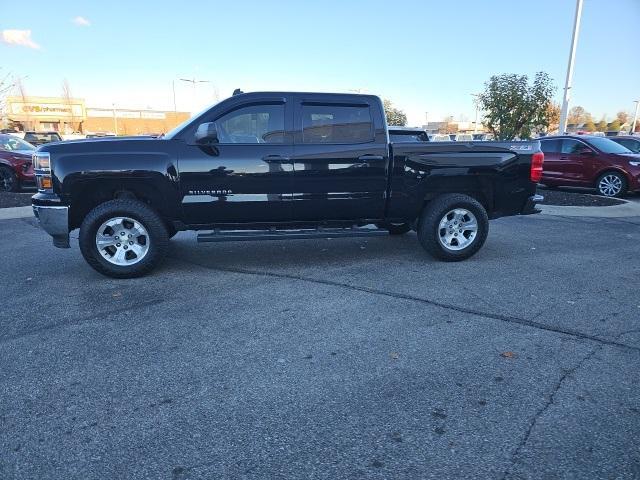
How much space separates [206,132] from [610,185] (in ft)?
37.1

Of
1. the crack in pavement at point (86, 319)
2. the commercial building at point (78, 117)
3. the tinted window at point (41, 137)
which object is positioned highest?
the commercial building at point (78, 117)

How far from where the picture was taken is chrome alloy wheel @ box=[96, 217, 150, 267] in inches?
208

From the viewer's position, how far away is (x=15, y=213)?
9.66 meters

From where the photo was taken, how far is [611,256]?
6.46 metres

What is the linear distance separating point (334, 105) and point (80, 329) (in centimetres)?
363

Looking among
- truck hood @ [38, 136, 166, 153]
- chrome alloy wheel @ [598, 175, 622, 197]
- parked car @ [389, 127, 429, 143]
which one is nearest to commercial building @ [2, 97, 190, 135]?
chrome alloy wheel @ [598, 175, 622, 197]

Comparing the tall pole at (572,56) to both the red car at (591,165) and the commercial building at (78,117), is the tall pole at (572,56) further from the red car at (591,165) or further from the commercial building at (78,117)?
the commercial building at (78,117)

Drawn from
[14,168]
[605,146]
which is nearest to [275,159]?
[14,168]

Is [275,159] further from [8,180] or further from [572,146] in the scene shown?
[8,180]

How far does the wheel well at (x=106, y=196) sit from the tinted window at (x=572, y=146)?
37.6 feet

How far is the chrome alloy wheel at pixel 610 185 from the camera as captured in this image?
1230 centimetres

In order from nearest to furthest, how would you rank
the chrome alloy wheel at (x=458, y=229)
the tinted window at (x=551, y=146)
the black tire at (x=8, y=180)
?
the chrome alloy wheel at (x=458, y=229), the black tire at (x=8, y=180), the tinted window at (x=551, y=146)

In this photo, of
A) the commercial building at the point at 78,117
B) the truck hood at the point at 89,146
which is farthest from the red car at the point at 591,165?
the commercial building at the point at 78,117

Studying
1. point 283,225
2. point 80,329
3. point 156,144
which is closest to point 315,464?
point 80,329
